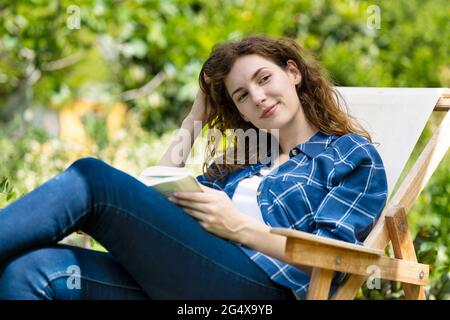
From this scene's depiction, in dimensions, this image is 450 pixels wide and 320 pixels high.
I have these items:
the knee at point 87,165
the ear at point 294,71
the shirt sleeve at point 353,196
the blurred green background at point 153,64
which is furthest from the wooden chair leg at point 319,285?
the blurred green background at point 153,64

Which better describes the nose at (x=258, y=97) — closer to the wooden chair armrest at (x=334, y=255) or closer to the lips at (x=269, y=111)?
the lips at (x=269, y=111)

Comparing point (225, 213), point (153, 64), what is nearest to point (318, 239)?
point (225, 213)

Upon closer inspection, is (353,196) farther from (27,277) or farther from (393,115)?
(27,277)

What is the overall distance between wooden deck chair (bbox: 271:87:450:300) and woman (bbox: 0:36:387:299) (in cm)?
11

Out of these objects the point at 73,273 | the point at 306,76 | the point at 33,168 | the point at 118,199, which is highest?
the point at 306,76

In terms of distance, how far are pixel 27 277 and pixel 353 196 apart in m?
1.16

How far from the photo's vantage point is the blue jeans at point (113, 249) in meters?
2.50

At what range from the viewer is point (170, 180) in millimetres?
2732

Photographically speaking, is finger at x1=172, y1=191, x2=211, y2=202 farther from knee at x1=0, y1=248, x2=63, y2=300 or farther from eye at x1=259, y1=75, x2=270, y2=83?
eye at x1=259, y1=75, x2=270, y2=83

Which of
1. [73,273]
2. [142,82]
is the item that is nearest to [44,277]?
[73,273]

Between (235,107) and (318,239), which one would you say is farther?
(235,107)

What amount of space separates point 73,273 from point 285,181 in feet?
2.94

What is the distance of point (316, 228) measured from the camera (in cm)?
290
